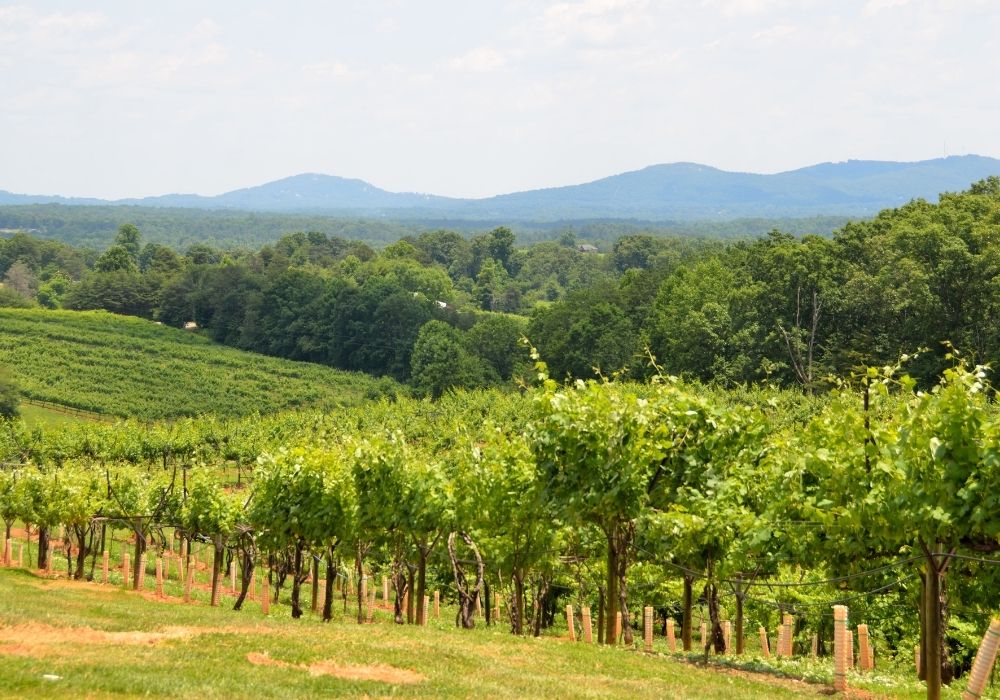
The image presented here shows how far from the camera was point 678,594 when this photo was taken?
28578mm

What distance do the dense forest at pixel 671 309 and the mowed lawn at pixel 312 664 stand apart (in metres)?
6.56

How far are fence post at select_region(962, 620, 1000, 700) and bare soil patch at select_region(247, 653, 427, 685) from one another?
262 inches

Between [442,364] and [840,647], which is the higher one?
[840,647]

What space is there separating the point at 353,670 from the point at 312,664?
732 mm

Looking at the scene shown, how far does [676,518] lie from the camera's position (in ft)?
59.5

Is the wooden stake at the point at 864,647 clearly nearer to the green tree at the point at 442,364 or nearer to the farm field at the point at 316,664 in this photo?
the farm field at the point at 316,664

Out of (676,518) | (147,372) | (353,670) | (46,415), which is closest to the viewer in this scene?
(353,670)

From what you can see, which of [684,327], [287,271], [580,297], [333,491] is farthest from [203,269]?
[333,491]

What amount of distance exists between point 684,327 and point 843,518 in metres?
73.9

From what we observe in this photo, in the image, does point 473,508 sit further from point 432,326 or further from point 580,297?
point 432,326

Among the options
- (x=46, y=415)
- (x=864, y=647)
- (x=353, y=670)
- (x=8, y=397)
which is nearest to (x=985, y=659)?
(x=353, y=670)

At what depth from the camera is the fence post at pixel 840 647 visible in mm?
13922

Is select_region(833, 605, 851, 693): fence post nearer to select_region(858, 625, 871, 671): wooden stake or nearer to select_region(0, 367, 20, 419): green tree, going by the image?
select_region(858, 625, 871, 671): wooden stake

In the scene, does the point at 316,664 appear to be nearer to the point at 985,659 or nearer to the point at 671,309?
the point at 985,659
